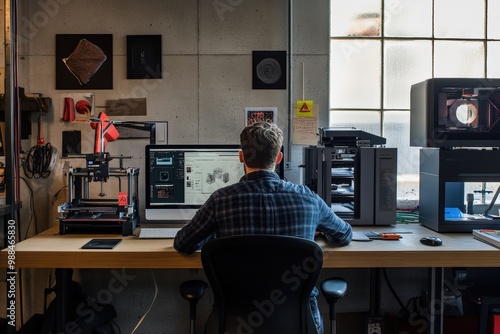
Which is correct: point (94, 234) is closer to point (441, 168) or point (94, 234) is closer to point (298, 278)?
point (298, 278)

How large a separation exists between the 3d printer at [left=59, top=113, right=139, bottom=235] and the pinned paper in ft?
3.48

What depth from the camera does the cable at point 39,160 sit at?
269cm

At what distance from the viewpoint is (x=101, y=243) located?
2.05 m

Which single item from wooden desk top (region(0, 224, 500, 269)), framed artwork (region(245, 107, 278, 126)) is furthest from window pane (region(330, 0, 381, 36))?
wooden desk top (region(0, 224, 500, 269))

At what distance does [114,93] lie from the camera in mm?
2742

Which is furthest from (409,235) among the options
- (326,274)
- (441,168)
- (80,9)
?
(80,9)

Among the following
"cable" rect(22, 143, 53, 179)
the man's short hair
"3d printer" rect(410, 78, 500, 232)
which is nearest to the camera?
the man's short hair

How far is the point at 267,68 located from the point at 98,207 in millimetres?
1305

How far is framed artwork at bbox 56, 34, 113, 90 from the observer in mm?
2709

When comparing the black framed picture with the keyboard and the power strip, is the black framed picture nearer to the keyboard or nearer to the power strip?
the keyboard

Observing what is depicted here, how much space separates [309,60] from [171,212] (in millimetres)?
1283

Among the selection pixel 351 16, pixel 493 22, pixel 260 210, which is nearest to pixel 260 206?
pixel 260 210

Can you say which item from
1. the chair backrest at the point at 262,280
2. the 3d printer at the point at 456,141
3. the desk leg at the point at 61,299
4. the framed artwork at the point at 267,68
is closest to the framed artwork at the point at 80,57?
the framed artwork at the point at 267,68

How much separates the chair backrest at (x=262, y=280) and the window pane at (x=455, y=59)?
2103 millimetres
